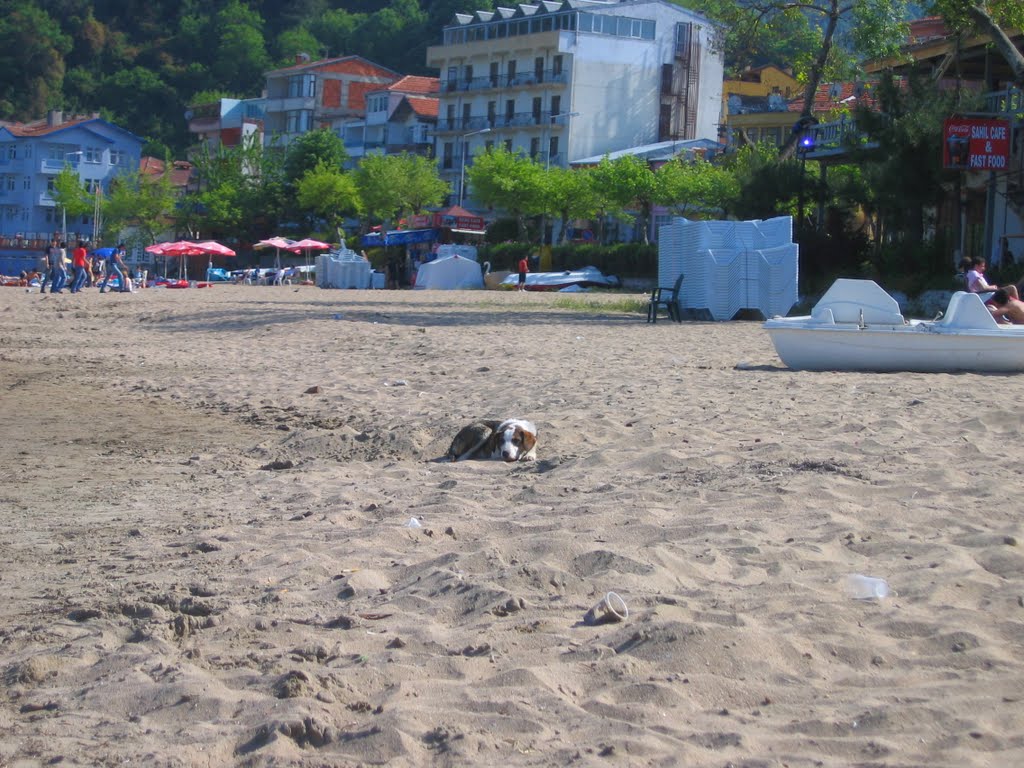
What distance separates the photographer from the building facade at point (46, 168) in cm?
8506

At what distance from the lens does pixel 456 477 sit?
7324mm

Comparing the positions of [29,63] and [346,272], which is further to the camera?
[29,63]

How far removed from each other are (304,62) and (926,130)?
277 ft

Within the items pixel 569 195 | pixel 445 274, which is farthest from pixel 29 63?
pixel 445 274

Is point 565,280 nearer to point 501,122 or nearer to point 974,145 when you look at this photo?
point 974,145

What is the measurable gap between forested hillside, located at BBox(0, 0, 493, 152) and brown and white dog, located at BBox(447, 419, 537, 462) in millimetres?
105617

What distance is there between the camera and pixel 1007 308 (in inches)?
518

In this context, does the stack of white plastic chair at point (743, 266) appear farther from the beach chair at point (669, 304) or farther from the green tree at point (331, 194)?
the green tree at point (331, 194)

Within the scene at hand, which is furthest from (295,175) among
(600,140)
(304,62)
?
(304,62)

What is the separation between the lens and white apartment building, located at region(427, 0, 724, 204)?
69188mm

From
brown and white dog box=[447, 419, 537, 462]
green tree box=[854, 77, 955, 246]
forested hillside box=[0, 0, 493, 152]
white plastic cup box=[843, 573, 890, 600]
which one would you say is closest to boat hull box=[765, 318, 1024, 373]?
brown and white dog box=[447, 419, 537, 462]

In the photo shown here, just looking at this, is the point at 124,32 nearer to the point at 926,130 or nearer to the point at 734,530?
the point at 926,130

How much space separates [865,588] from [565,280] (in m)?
38.1

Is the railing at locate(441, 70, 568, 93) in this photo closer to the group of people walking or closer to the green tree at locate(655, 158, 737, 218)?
the green tree at locate(655, 158, 737, 218)
